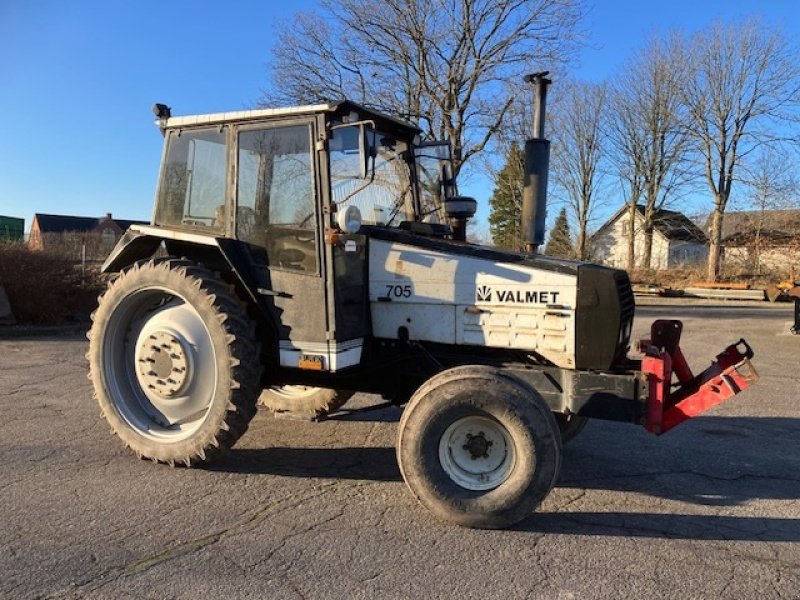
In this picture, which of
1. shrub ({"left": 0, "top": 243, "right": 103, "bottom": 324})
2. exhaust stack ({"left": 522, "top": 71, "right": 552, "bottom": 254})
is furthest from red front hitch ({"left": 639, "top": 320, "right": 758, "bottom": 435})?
shrub ({"left": 0, "top": 243, "right": 103, "bottom": 324})

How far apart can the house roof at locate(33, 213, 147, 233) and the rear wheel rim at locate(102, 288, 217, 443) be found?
2029 inches

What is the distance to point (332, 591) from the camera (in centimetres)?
305

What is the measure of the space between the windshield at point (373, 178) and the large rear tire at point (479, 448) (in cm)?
153

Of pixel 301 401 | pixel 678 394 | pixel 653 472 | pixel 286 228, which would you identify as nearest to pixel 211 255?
pixel 286 228

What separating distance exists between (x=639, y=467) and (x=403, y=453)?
222cm

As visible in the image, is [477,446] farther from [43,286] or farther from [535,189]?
[43,286]

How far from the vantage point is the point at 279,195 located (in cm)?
455

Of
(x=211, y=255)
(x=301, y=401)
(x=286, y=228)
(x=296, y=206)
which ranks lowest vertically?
(x=301, y=401)

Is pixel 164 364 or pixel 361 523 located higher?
pixel 164 364

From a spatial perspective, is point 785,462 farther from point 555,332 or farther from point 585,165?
point 585,165

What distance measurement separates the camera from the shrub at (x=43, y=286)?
1262 centimetres

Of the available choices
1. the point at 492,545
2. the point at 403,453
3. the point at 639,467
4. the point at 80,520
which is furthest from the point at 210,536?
the point at 639,467

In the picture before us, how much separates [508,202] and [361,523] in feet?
113

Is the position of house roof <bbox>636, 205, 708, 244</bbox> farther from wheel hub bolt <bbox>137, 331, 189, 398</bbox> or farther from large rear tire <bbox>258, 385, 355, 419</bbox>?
wheel hub bolt <bbox>137, 331, 189, 398</bbox>
